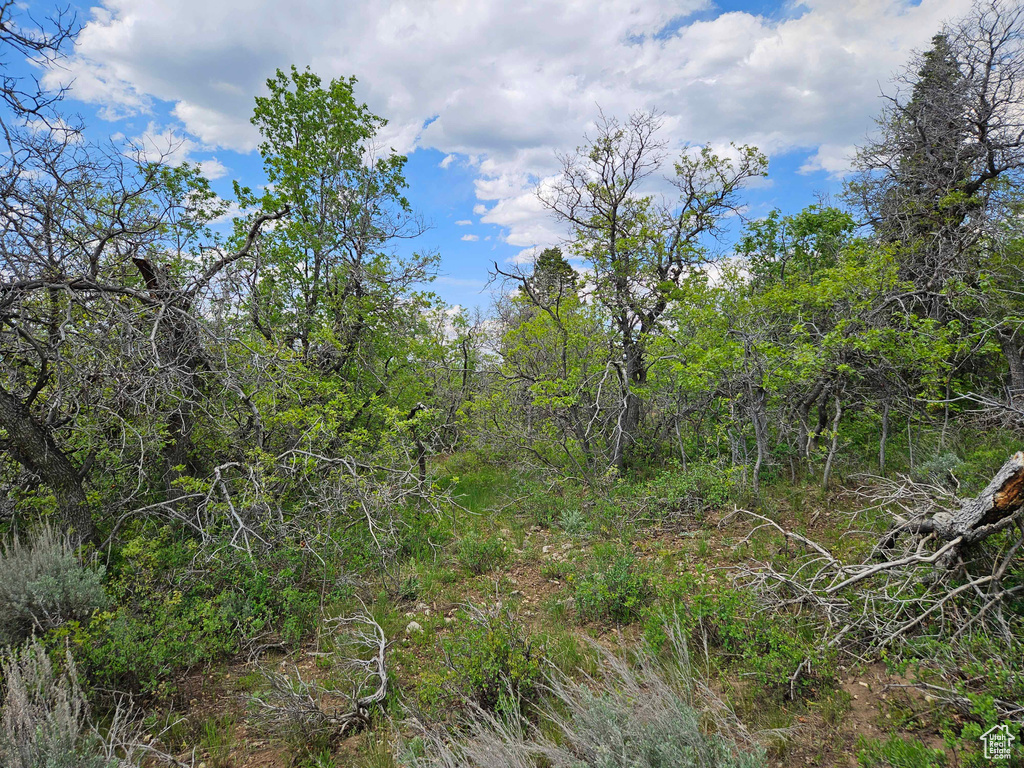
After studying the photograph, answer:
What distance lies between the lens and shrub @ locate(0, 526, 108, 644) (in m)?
3.40

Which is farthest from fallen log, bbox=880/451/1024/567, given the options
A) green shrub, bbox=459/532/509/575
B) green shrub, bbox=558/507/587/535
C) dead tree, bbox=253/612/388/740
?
green shrub, bbox=459/532/509/575

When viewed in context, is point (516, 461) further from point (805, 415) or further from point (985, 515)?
point (985, 515)

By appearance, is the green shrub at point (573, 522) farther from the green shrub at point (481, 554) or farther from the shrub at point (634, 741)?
the shrub at point (634, 741)

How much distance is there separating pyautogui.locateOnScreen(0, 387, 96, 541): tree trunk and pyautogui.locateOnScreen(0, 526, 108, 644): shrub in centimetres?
92

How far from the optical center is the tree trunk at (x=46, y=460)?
4.47 m

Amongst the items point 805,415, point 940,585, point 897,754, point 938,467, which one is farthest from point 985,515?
point 805,415

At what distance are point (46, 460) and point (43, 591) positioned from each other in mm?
1818

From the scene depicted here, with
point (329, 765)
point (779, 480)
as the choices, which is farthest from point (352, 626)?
point (779, 480)

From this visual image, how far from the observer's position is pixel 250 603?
14.6 ft

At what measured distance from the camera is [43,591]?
3.48 metres

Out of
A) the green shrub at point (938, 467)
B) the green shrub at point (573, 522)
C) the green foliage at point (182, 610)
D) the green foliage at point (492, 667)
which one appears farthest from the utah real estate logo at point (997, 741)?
the green foliage at point (182, 610)

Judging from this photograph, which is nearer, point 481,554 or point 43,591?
point 43,591

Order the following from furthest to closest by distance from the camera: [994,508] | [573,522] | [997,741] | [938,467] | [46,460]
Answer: [573,522], [938,467], [46,460], [994,508], [997,741]

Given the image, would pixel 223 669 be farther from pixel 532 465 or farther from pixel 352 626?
pixel 532 465
